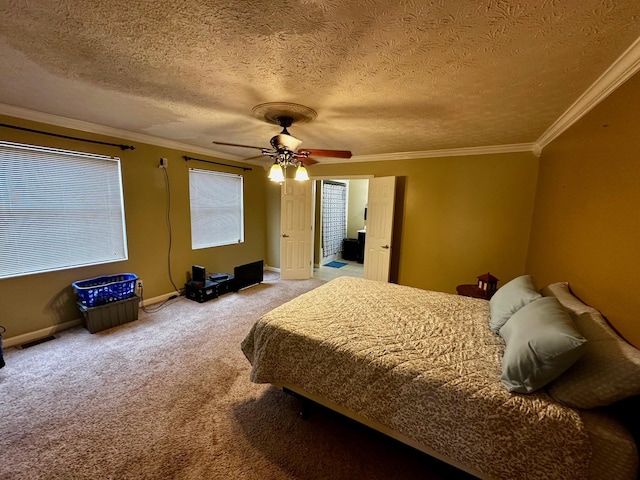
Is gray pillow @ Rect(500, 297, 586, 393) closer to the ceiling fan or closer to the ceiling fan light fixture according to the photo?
the ceiling fan

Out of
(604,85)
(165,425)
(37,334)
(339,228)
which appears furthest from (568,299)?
(339,228)

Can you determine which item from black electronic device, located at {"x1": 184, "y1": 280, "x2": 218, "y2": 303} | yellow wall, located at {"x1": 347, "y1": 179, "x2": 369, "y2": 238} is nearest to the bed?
black electronic device, located at {"x1": 184, "y1": 280, "x2": 218, "y2": 303}

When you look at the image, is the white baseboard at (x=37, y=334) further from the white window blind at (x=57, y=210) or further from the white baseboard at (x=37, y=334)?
the white window blind at (x=57, y=210)

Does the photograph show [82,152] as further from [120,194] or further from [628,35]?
[628,35]

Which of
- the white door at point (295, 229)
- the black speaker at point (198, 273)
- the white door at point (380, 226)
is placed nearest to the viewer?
the black speaker at point (198, 273)

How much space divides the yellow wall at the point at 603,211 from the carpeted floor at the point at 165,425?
1.36 metres

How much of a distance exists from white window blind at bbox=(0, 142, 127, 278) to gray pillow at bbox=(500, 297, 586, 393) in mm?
4170

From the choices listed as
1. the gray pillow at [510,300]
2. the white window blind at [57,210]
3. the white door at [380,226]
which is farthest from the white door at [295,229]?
the gray pillow at [510,300]

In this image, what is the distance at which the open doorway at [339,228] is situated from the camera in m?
6.05

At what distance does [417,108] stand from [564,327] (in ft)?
6.14

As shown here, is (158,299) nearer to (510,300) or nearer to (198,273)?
(198,273)

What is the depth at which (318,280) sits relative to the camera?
206 inches

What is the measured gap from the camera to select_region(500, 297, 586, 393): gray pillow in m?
1.17

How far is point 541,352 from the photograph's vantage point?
1.21 m
